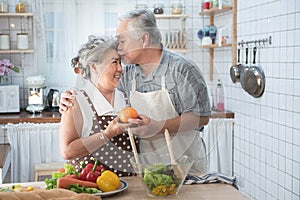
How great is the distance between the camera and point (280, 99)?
3.41 m

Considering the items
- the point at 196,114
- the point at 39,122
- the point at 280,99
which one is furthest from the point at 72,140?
the point at 39,122

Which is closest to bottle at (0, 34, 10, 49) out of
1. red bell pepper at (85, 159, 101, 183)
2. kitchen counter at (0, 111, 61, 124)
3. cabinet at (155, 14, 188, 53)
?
kitchen counter at (0, 111, 61, 124)

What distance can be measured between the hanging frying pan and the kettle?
1648 mm

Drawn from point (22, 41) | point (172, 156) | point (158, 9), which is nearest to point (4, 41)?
point (22, 41)

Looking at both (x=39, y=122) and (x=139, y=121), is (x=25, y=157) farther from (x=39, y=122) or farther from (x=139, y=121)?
(x=139, y=121)

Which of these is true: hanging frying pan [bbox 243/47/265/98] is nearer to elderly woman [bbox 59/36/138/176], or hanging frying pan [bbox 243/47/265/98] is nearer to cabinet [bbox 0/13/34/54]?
elderly woman [bbox 59/36/138/176]

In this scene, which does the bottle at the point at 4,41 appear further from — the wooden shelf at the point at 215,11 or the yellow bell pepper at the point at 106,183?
the yellow bell pepper at the point at 106,183

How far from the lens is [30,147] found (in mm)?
4113

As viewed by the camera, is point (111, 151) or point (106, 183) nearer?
point (106, 183)

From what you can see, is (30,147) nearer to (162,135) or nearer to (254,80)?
(254,80)

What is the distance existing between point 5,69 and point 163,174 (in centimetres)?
280

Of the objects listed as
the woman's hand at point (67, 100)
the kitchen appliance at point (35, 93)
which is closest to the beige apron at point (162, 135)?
the woman's hand at point (67, 100)

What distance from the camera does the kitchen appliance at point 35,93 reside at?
4400 millimetres

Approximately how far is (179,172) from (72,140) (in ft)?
1.62
